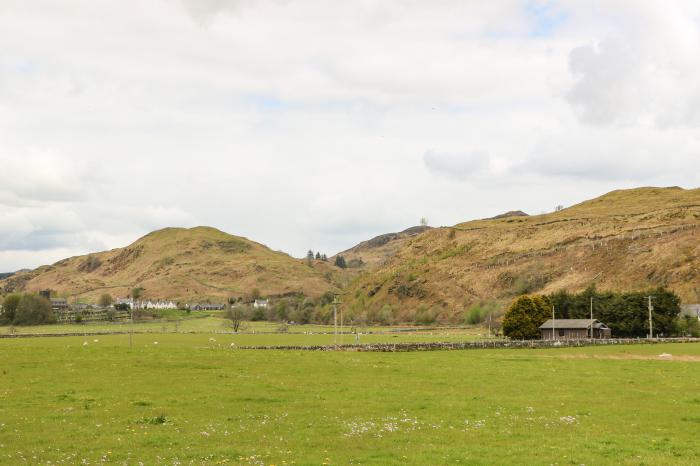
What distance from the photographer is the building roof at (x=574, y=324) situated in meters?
126

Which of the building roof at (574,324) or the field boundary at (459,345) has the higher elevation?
the building roof at (574,324)

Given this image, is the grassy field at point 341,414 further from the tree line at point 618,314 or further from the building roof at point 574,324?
the building roof at point 574,324

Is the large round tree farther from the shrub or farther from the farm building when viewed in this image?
the shrub

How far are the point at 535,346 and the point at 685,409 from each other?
65.6m

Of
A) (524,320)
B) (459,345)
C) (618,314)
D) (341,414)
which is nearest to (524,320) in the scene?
(524,320)

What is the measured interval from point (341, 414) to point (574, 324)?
103 meters

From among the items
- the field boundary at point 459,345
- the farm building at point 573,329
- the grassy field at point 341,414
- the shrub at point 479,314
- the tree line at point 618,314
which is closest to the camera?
the grassy field at point 341,414

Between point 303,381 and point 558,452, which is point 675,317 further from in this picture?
point 558,452

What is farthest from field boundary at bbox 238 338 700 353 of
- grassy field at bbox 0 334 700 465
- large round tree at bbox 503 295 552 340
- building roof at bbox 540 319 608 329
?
grassy field at bbox 0 334 700 465

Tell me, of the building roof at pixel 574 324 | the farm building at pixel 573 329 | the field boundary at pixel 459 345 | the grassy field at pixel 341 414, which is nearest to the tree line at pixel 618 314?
the building roof at pixel 574 324

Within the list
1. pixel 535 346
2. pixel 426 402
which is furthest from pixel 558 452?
pixel 535 346

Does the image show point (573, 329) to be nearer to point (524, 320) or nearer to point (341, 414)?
point (524, 320)

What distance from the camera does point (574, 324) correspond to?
12675cm

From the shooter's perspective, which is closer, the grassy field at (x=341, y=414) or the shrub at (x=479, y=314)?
the grassy field at (x=341, y=414)
